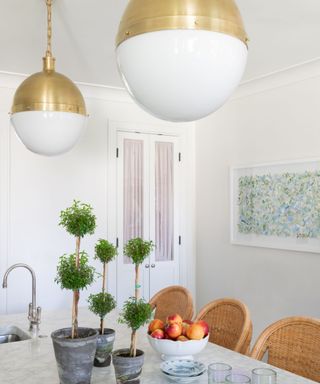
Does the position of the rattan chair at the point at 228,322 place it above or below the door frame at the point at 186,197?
below

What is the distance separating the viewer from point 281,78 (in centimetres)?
360

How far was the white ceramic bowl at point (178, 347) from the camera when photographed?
1802 millimetres

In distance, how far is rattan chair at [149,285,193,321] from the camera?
2.79 m

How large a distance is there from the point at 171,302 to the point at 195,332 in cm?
108

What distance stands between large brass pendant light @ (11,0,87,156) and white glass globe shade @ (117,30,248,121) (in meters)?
0.78

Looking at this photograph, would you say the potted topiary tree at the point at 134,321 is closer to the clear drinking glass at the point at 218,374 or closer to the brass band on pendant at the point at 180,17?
the clear drinking glass at the point at 218,374

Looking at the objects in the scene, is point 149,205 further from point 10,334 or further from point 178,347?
point 178,347

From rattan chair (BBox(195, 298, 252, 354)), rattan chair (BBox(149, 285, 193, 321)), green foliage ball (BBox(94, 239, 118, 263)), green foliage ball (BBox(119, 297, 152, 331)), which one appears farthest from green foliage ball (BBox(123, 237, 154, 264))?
rattan chair (BBox(149, 285, 193, 321))

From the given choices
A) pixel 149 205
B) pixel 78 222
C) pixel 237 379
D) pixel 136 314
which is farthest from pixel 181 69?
pixel 149 205

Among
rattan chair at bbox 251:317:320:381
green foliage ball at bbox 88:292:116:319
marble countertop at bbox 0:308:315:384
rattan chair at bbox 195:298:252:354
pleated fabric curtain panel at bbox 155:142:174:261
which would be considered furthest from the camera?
pleated fabric curtain panel at bbox 155:142:174:261

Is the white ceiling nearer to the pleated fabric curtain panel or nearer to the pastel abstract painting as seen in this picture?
the pastel abstract painting

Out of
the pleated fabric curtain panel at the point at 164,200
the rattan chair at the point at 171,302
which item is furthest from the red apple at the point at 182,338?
the pleated fabric curtain panel at the point at 164,200

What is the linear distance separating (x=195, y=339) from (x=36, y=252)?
2.29 metres

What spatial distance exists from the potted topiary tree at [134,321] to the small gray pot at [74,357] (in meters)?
0.10
